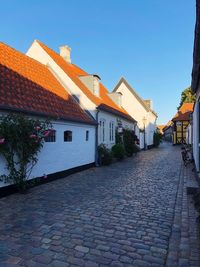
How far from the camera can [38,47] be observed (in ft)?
50.3

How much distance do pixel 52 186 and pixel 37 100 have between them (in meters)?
3.52

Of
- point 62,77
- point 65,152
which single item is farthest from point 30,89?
point 62,77

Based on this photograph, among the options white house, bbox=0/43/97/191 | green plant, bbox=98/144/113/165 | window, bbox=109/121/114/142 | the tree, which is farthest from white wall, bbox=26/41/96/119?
the tree

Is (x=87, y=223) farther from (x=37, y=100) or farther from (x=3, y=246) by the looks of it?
(x=37, y=100)

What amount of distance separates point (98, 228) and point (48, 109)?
625cm

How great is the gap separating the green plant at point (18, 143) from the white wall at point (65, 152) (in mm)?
287

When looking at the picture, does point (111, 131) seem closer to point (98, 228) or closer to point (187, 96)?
point (98, 228)

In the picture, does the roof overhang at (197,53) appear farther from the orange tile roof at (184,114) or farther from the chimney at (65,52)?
the orange tile roof at (184,114)

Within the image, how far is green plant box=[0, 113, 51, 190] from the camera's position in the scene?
23.5ft

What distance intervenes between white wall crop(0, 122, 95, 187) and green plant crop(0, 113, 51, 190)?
29cm

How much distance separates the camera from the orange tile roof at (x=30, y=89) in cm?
859

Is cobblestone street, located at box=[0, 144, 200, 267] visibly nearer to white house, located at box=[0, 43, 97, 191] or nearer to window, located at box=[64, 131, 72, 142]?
white house, located at box=[0, 43, 97, 191]

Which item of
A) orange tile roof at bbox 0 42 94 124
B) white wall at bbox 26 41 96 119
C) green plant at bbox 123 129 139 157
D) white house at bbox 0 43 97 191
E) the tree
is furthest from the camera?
the tree

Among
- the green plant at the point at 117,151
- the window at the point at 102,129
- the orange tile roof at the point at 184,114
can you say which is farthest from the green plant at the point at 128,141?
the orange tile roof at the point at 184,114
